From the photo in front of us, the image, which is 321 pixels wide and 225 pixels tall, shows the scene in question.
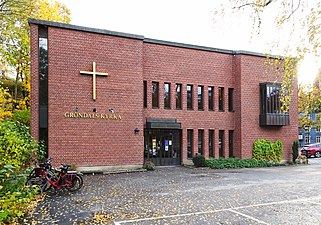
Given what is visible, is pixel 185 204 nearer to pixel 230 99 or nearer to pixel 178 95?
pixel 178 95

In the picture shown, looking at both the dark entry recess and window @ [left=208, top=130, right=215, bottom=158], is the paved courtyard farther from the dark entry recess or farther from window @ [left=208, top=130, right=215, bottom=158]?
window @ [left=208, top=130, right=215, bottom=158]

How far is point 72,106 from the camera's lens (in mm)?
16453

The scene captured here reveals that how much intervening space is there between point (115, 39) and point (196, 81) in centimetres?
643

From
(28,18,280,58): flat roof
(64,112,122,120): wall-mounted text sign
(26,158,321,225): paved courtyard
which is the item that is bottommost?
(26,158,321,225): paved courtyard

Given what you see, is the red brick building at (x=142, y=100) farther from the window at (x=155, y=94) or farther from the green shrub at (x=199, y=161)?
the green shrub at (x=199, y=161)

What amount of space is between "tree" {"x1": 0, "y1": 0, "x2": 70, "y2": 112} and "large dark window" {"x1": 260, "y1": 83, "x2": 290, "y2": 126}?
17611mm

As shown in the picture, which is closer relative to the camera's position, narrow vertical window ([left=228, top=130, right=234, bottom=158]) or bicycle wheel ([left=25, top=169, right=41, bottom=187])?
bicycle wheel ([left=25, top=169, right=41, bottom=187])

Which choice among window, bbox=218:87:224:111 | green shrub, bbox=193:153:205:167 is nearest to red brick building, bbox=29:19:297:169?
window, bbox=218:87:224:111

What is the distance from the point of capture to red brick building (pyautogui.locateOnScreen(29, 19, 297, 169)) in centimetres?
1620

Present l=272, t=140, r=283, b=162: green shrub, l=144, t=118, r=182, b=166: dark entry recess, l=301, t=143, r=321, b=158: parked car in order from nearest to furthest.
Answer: l=144, t=118, r=182, b=166: dark entry recess
l=272, t=140, r=283, b=162: green shrub
l=301, t=143, r=321, b=158: parked car

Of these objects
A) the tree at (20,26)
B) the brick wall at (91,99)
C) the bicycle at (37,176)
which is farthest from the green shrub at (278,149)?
the tree at (20,26)

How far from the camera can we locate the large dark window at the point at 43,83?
52.2 ft

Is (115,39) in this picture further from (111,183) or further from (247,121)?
(247,121)

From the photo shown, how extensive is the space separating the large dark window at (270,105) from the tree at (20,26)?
693 inches
